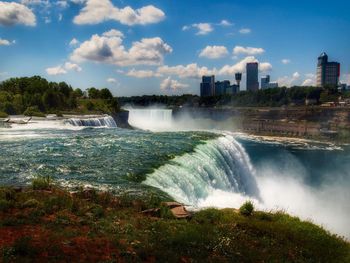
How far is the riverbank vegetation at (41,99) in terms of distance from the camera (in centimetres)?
6681

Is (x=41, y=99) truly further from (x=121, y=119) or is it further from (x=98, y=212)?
(x=98, y=212)

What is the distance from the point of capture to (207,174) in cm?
2347

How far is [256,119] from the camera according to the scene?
389ft

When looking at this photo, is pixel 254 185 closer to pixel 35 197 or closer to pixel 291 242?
pixel 291 242

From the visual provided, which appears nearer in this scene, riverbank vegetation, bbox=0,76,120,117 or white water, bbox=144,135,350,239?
white water, bbox=144,135,350,239

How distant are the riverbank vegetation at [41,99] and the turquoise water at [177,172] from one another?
2244 centimetres

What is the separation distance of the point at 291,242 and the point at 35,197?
924 cm

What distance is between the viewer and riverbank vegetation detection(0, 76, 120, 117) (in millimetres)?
66812

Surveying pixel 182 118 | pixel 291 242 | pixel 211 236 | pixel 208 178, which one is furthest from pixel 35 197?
pixel 182 118

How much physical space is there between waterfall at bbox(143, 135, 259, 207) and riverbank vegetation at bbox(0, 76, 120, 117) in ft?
131

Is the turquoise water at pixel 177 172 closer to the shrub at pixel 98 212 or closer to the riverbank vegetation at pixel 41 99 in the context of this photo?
the shrub at pixel 98 212

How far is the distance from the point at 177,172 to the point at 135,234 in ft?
35.6

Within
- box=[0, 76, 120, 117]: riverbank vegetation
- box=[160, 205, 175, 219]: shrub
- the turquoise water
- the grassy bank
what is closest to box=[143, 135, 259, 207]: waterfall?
the turquoise water

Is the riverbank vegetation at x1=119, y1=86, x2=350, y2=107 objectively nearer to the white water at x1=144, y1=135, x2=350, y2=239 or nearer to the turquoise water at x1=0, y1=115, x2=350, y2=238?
the turquoise water at x1=0, y1=115, x2=350, y2=238
